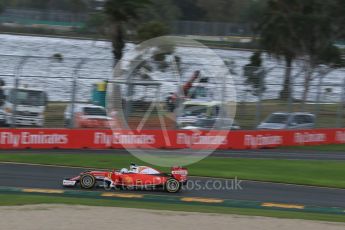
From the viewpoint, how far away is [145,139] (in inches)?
879

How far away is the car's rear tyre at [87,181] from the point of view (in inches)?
525

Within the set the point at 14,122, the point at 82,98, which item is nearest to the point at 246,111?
the point at 82,98

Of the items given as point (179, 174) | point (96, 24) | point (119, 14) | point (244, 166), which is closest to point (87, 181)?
point (179, 174)

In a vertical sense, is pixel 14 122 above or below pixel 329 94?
below

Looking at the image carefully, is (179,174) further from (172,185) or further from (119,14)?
(119,14)

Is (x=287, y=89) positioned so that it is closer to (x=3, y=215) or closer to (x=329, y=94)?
(x=329, y=94)

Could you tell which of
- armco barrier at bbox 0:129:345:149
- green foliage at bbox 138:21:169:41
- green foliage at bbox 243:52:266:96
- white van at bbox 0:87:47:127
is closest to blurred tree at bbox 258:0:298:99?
green foliage at bbox 138:21:169:41

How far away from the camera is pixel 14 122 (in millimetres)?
21297

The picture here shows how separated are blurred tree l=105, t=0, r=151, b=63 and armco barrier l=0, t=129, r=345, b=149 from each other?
33.5 feet

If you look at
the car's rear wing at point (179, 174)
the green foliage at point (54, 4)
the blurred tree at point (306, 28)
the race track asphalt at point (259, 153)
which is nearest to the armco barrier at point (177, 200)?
the car's rear wing at point (179, 174)

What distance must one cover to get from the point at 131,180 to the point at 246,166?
6.29 metres

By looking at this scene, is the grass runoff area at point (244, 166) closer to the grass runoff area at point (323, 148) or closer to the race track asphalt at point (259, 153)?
the race track asphalt at point (259, 153)

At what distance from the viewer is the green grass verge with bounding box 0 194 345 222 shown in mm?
11164

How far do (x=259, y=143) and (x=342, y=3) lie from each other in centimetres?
2321
